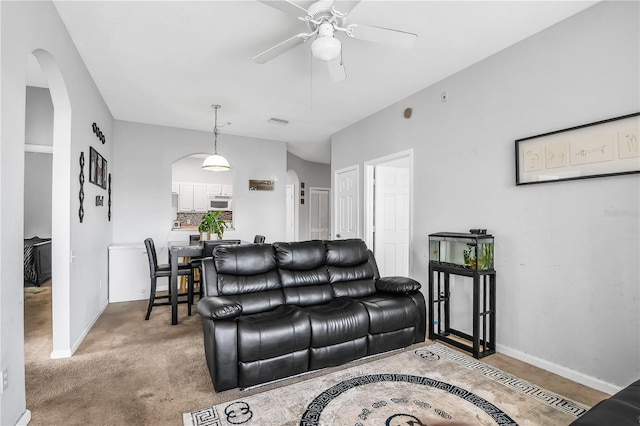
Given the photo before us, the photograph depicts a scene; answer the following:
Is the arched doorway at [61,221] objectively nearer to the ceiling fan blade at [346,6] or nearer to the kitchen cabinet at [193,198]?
the ceiling fan blade at [346,6]

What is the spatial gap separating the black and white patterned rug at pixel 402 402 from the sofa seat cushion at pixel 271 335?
271mm

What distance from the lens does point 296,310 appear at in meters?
2.68

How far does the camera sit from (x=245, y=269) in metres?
2.96

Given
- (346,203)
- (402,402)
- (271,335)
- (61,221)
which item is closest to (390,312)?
(402,402)

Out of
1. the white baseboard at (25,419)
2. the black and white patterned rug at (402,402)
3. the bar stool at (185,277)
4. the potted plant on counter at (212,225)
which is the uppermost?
the potted plant on counter at (212,225)

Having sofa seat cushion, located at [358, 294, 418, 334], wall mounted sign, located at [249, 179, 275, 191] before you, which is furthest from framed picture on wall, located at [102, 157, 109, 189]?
sofa seat cushion, located at [358, 294, 418, 334]

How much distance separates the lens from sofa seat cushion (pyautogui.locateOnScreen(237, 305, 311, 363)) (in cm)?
233

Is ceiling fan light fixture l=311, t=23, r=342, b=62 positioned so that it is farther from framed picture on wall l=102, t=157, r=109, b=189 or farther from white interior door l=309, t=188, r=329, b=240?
white interior door l=309, t=188, r=329, b=240

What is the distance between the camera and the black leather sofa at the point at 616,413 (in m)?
1.22

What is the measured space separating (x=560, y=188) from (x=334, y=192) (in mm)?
3652

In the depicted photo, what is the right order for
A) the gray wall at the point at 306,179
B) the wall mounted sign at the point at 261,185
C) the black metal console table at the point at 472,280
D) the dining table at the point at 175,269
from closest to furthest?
the black metal console table at the point at 472,280
the dining table at the point at 175,269
the wall mounted sign at the point at 261,185
the gray wall at the point at 306,179

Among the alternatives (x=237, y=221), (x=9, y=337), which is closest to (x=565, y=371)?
(x=9, y=337)

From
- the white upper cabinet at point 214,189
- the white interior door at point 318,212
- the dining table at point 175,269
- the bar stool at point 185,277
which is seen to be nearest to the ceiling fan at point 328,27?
the dining table at point 175,269

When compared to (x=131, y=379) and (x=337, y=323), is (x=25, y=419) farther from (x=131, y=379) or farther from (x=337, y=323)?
(x=337, y=323)
